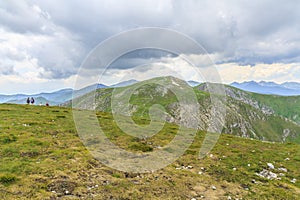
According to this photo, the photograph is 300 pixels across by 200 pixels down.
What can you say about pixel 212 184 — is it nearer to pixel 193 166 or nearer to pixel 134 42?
pixel 193 166

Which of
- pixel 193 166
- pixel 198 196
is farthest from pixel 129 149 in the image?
pixel 198 196

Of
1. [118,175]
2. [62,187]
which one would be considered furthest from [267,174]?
[62,187]

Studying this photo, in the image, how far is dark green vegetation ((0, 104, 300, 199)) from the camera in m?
15.2

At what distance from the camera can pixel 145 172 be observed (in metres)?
19.4

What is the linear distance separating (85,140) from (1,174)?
11.9 metres

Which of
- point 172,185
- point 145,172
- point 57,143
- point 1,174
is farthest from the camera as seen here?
point 57,143

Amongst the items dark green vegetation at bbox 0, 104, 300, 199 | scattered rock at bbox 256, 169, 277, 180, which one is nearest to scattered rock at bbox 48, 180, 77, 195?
dark green vegetation at bbox 0, 104, 300, 199

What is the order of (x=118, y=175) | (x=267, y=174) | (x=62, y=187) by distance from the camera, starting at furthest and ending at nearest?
(x=267, y=174)
(x=118, y=175)
(x=62, y=187)

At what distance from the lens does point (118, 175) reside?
59.8 feet

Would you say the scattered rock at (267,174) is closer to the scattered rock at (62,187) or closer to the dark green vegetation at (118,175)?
Result: the dark green vegetation at (118,175)

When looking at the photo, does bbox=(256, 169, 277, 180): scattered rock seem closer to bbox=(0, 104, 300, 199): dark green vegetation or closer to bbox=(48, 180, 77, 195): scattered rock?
bbox=(0, 104, 300, 199): dark green vegetation

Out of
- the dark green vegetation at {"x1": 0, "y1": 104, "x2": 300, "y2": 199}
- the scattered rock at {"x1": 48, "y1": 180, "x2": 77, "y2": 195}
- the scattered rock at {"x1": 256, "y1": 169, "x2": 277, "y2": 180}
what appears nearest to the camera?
the scattered rock at {"x1": 48, "y1": 180, "x2": 77, "y2": 195}

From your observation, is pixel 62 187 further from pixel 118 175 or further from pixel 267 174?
pixel 267 174

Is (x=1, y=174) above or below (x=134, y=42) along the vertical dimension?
below
